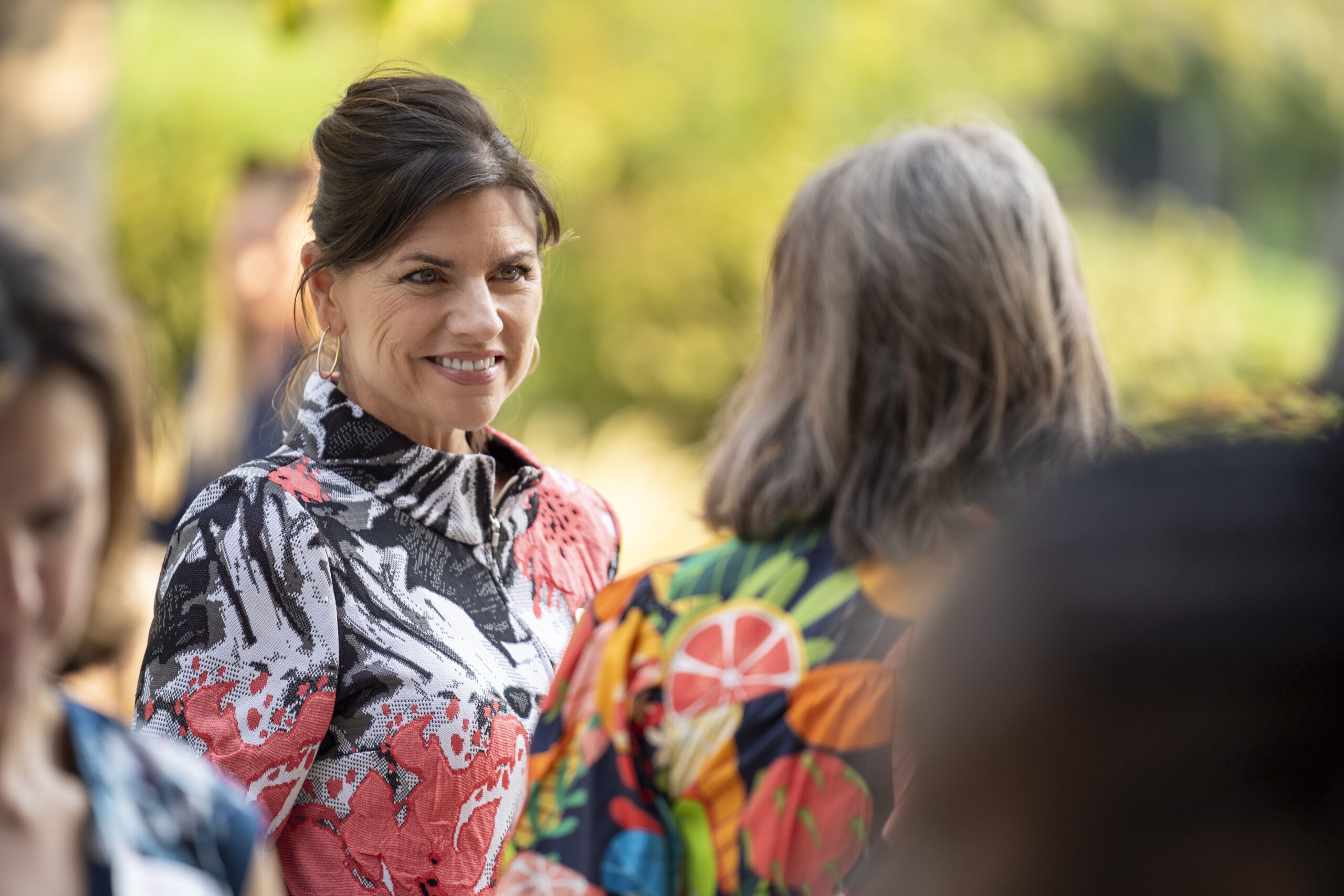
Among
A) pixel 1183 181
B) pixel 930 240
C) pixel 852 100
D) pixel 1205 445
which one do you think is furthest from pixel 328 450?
pixel 1183 181

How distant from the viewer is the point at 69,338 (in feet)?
3.36

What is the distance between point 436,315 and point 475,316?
0.22ft

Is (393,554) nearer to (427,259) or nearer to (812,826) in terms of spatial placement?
(427,259)

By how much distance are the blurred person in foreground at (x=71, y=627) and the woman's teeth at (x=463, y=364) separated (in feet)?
3.80

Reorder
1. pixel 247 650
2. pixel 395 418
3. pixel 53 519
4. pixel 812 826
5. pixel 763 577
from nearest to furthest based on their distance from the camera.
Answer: pixel 53 519 < pixel 812 826 < pixel 763 577 < pixel 247 650 < pixel 395 418

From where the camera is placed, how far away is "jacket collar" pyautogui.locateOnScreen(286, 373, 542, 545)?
2.22m

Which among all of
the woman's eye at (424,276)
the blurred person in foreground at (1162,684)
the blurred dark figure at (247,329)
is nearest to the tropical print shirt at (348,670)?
the woman's eye at (424,276)

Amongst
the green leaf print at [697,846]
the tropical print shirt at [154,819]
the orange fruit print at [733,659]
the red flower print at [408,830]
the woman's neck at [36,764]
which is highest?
the woman's neck at [36,764]

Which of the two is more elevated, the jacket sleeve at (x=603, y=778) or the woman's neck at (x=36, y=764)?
the woman's neck at (x=36, y=764)

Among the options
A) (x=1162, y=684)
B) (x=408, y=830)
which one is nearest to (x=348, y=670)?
(x=408, y=830)

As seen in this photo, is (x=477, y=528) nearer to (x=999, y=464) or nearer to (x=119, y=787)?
(x=999, y=464)

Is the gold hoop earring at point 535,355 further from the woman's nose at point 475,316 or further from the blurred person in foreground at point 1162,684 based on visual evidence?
the blurred person in foreground at point 1162,684

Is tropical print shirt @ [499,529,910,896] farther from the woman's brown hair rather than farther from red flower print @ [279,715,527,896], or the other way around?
the woman's brown hair

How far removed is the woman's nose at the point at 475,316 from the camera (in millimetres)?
2303
